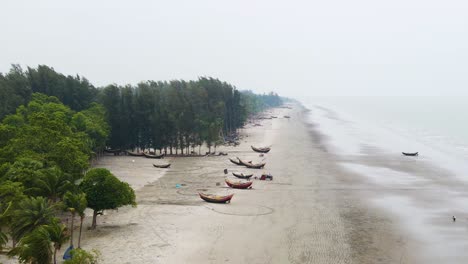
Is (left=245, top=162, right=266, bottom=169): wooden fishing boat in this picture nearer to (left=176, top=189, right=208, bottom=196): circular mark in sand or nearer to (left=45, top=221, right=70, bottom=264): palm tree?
(left=176, top=189, right=208, bottom=196): circular mark in sand

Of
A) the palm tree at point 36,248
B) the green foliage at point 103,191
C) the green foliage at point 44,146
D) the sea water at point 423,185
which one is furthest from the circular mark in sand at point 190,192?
the palm tree at point 36,248

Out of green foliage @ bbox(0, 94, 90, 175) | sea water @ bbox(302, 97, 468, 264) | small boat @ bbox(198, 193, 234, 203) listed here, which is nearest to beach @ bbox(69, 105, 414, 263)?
small boat @ bbox(198, 193, 234, 203)

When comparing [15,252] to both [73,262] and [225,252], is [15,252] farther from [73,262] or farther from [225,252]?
[225,252]

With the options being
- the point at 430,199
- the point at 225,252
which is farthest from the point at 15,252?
the point at 430,199

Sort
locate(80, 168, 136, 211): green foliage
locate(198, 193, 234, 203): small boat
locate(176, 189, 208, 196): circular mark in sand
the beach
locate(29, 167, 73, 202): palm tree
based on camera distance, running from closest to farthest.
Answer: the beach
locate(29, 167, 73, 202): palm tree
locate(80, 168, 136, 211): green foliage
locate(198, 193, 234, 203): small boat
locate(176, 189, 208, 196): circular mark in sand

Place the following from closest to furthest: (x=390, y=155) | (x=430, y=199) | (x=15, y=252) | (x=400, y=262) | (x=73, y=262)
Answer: (x=73, y=262) < (x=15, y=252) < (x=400, y=262) < (x=430, y=199) < (x=390, y=155)
